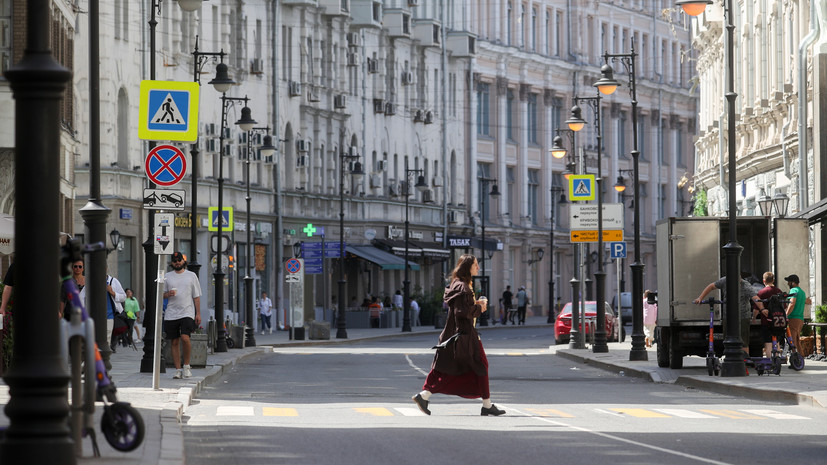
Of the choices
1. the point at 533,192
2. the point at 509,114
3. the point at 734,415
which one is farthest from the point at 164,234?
the point at 533,192

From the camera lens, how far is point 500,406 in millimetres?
20938

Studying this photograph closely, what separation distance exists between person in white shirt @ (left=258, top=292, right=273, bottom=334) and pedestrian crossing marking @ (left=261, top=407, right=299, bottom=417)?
42.3m

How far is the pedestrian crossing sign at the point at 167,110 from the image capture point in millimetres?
Result: 21297

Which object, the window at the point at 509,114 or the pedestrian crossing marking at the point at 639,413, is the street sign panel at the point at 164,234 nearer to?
the pedestrian crossing marking at the point at 639,413

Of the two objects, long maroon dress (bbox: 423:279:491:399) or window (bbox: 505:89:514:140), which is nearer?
long maroon dress (bbox: 423:279:491:399)

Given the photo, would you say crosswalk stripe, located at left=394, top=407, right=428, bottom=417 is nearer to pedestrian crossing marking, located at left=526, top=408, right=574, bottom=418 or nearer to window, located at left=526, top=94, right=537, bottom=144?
pedestrian crossing marking, located at left=526, top=408, right=574, bottom=418

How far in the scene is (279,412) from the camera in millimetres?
19406

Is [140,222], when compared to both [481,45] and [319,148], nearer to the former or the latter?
[319,148]

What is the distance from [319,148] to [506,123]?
884 inches

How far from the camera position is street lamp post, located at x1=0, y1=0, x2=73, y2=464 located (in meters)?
10.1

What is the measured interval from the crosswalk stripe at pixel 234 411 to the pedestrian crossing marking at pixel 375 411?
1.23m

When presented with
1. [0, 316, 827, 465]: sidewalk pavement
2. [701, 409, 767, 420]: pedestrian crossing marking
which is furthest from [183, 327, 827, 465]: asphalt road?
[0, 316, 827, 465]: sidewalk pavement

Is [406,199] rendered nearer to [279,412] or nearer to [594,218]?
[594,218]

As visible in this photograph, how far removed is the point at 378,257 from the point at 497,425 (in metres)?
54.4
